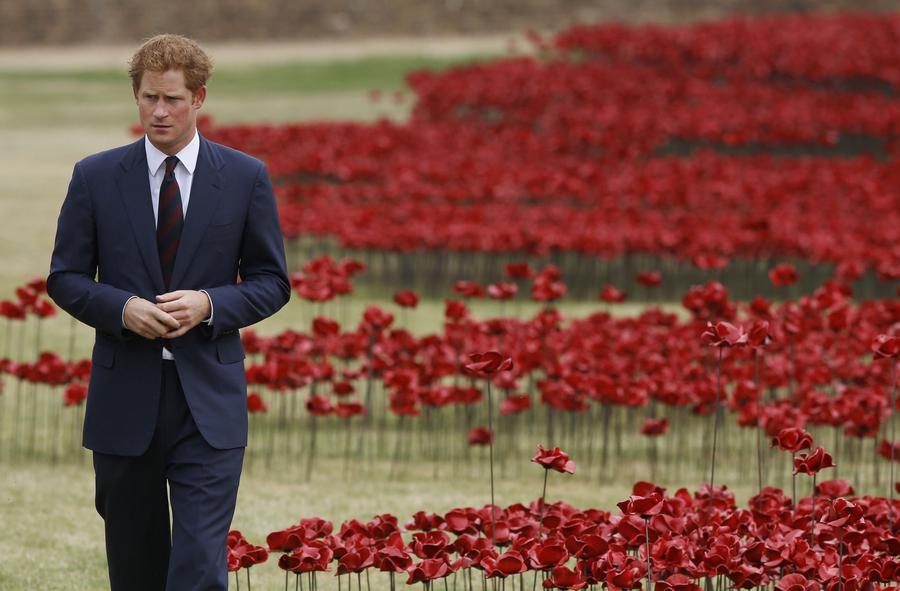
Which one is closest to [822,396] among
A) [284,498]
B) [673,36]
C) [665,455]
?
[665,455]

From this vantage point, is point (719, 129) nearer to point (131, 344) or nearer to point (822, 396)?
point (822, 396)

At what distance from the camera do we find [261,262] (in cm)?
461

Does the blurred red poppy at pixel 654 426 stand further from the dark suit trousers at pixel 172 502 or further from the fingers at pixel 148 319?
the fingers at pixel 148 319

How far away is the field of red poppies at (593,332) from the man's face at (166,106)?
852mm

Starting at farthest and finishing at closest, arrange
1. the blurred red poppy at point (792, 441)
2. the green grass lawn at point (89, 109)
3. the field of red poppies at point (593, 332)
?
the green grass lawn at point (89, 109)
the field of red poppies at point (593, 332)
the blurred red poppy at point (792, 441)

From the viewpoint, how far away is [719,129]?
1841 centimetres

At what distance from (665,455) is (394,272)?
5.55 meters

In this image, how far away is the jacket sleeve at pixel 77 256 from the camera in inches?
172

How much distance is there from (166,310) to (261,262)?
43 centimetres

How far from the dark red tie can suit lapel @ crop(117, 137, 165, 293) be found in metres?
0.03

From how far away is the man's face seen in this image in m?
4.32

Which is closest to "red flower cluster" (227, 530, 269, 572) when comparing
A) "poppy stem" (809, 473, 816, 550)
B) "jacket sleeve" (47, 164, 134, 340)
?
"jacket sleeve" (47, 164, 134, 340)

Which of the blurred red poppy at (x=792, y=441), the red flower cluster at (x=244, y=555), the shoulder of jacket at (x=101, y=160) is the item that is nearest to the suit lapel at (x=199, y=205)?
the shoulder of jacket at (x=101, y=160)

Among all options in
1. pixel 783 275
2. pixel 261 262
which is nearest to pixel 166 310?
pixel 261 262
